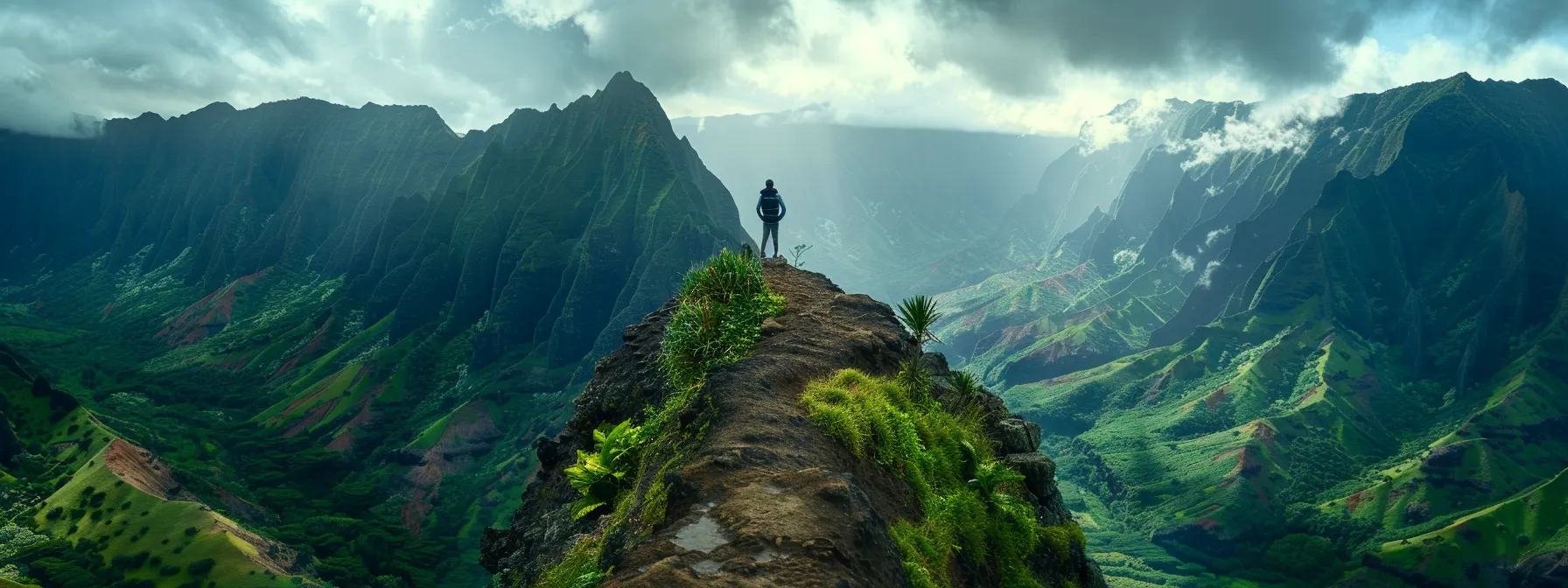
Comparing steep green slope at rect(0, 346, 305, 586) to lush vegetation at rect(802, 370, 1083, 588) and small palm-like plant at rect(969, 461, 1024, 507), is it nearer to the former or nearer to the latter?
lush vegetation at rect(802, 370, 1083, 588)

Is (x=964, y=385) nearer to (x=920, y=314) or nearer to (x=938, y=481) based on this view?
(x=920, y=314)

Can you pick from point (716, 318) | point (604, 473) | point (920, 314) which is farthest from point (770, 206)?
point (604, 473)

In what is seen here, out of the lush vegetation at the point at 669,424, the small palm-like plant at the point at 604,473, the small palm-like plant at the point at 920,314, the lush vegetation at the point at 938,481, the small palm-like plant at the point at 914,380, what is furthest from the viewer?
the small palm-like plant at the point at 920,314

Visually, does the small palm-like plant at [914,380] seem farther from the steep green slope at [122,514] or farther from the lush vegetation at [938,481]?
the steep green slope at [122,514]

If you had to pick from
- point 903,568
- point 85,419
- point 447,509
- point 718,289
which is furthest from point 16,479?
point 903,568

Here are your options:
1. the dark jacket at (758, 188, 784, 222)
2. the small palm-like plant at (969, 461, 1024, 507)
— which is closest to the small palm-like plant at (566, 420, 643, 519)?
the small palm-like plant at (969, 461, 1024, 507)

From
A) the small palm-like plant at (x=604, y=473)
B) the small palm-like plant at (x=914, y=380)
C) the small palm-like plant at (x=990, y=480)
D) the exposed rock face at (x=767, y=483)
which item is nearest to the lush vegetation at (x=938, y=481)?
the small palm-like plant at (x=990, y=480)

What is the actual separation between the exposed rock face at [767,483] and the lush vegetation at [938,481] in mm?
469

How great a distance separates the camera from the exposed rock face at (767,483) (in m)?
12.5

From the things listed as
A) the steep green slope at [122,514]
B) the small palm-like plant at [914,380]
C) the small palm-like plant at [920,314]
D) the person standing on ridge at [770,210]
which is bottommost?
the steep green slope at [122,514]

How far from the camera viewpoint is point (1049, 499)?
23.7 metres

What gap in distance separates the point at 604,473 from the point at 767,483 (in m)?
5.44

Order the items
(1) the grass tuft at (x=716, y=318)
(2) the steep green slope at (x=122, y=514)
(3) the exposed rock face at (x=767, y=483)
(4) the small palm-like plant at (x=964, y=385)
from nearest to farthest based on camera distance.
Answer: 1. (3) the exposed rock face at (x=767, y=483)
2. (1) the grass tuft at (x=716, y=318)
3. (4) the small palm-like plant at (x=964, y=385)
4. (2) the steep green slope at (x=122, y=514)

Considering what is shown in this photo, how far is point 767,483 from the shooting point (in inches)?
581
